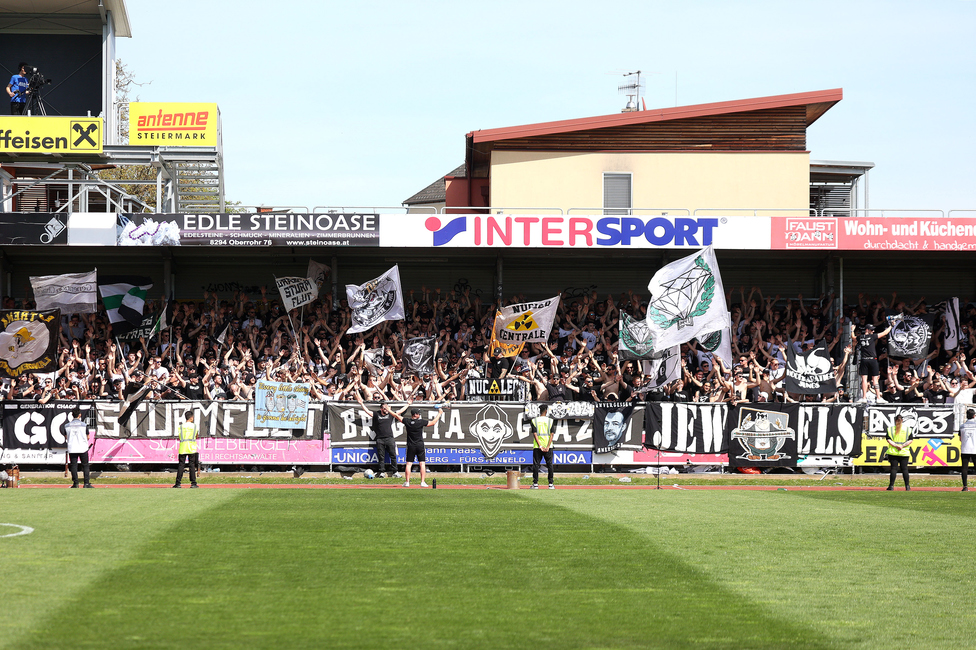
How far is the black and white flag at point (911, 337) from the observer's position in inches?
1140

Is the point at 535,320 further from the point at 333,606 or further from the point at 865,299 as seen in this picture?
the point at 333,606

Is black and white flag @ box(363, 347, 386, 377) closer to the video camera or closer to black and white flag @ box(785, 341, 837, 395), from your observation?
black and white flag @ box(785, 341, 837, 395)

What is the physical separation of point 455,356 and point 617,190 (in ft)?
28.8

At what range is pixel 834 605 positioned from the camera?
8.56 meters

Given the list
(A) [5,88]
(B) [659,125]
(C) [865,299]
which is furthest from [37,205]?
(C) [865,299]

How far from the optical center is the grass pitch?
7395 millimetres

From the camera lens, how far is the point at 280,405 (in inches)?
1006

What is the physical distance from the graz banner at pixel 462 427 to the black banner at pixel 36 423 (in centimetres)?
630

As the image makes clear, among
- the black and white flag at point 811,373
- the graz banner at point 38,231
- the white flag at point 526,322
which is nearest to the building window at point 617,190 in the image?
the white flag at point 526,322

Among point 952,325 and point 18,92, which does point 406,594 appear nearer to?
point 952,325

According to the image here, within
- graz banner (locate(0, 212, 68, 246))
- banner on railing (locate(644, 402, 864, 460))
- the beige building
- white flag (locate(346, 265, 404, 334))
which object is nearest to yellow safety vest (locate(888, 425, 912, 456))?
banner on railing (locate(644, 402, 864, 460))

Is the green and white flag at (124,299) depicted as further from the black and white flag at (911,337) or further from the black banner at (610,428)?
the black and white flag at (911,337)

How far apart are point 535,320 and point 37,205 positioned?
20244mm

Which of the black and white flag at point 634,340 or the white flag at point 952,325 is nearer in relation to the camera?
the black and white flag at point 634,340
